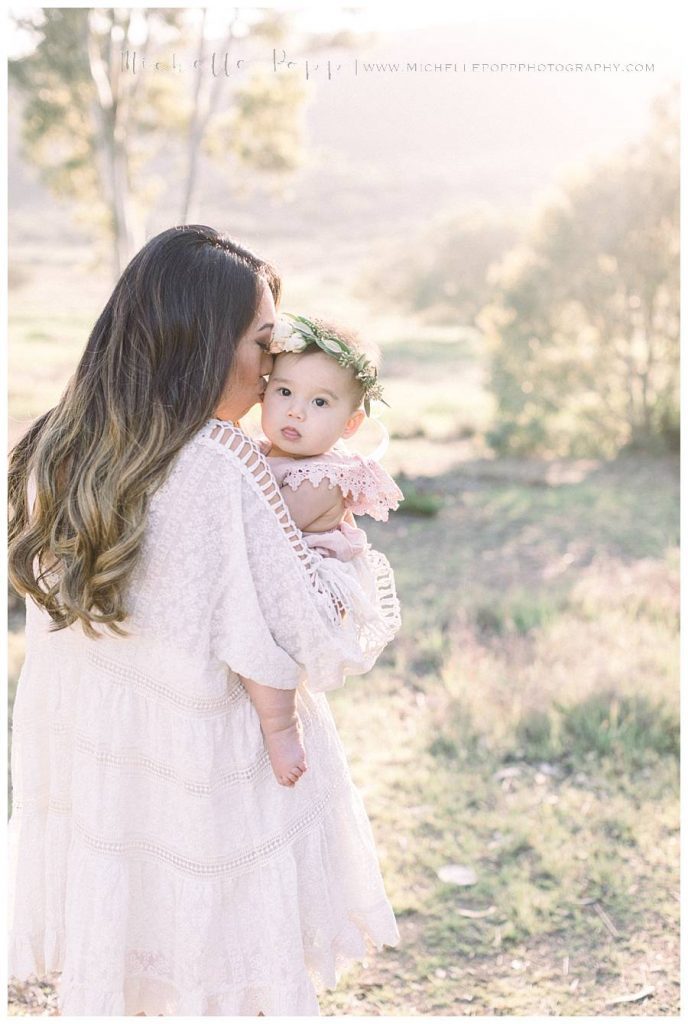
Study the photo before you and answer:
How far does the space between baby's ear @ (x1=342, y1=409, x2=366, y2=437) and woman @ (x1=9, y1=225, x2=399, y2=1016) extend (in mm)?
261

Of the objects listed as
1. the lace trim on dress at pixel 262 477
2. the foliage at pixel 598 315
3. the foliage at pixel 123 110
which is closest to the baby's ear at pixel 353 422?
the lace trim on dress at pixel 262 477

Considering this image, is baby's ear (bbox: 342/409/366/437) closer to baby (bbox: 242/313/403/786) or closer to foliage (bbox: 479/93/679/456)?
baby (bbox: 242/313/403/786)

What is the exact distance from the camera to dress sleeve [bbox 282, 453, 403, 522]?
196 cm

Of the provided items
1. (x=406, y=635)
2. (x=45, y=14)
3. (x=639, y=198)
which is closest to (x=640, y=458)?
(x=639, y=198)

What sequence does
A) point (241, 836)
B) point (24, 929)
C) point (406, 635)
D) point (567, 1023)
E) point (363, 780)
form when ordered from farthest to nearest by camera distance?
point (406, 635) → point (363, 780) → point (567, 1023) → point (24, 929) → point (241, 836)

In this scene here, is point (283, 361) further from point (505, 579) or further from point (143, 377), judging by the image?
point (505, 579)

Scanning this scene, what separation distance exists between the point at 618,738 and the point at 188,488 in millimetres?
3139

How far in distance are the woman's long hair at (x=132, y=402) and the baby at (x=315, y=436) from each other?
179 millimetres

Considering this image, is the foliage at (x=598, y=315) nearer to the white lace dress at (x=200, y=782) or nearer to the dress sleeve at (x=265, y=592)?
the white lace dress at (x=200, y=782)

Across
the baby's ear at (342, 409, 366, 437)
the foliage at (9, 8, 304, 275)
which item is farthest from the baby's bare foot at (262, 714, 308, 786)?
the foliage at (9, 8, 304, 275)

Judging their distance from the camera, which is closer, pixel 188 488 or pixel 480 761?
pixel 188 488

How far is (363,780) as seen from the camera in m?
4.09

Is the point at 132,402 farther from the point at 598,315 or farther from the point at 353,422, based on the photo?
the point at 598,315

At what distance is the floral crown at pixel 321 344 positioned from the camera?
1890 mm
